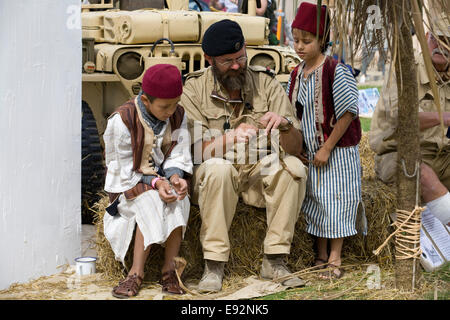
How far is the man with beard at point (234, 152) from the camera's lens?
4.39 m

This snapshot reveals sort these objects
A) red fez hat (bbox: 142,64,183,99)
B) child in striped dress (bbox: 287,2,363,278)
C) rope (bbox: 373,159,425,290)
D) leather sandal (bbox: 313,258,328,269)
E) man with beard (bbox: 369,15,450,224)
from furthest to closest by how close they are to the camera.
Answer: man with beard (bbox: 369,15,450,224) < leather sandal (bbox: 313,258,328,269) < child in striped dress (bbox: 287,2,363,278) < red fez hat (bbox: 142,64,183,99) < rope (bbox: 373,159,425,290)

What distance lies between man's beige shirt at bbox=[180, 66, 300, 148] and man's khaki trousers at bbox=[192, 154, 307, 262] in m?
0.27

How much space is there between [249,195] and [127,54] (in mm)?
2145

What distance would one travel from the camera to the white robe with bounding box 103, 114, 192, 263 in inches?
168

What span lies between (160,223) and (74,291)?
0.67 metres

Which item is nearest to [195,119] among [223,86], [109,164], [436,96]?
[223,86]

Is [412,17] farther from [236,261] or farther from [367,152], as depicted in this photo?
[367,152]

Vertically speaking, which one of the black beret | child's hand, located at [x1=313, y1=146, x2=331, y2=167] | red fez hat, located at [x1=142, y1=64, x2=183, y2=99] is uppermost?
the black beret

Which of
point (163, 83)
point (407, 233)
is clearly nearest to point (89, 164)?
point (163, 83)

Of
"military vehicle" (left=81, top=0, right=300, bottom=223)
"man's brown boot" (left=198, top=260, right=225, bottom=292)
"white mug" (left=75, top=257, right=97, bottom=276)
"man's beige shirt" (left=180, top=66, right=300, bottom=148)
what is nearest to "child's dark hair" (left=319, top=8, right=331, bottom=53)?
"man's beige shirt" (left=180, top=66, right=300, bottom=148)

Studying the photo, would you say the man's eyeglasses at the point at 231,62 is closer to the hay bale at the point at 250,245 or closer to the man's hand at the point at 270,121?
the man's hand at the point at 270,121

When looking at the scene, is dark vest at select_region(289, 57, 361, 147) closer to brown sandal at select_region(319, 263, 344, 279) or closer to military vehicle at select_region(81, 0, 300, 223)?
brown sandal at select_region(319, 263, 344, 279)

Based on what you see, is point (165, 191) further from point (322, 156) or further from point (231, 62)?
point (322, 156)
